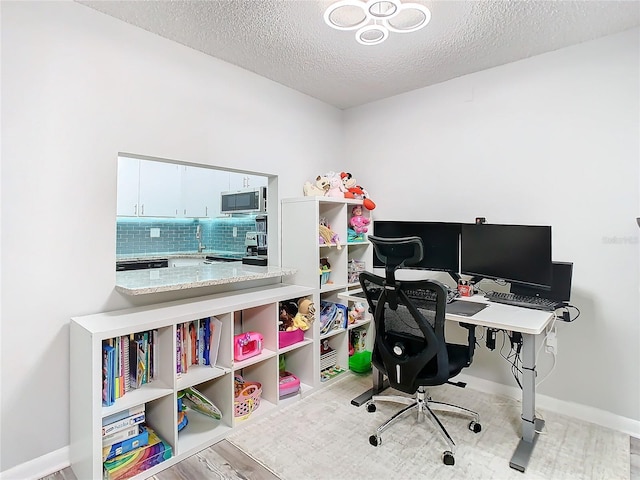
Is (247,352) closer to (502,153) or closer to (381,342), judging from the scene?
(381,342)

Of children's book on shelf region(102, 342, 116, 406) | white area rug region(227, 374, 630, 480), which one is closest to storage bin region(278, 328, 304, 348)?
white area rug region(227, 374, 630, 480)

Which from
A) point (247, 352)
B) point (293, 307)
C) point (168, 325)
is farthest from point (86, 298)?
point (293, 307)

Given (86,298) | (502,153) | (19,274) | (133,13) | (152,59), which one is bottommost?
(86,298)

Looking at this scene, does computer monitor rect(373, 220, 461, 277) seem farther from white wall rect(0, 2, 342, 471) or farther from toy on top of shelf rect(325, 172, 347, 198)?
white wall rect(0, 2, 342, 471)

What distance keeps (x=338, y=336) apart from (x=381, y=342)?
108 centimetres

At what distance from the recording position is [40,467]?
6.07ft

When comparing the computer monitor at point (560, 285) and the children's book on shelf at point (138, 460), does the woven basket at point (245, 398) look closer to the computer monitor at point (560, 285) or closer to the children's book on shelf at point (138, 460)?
the children's book on shelf at point (138, 460)

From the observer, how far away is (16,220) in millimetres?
1782

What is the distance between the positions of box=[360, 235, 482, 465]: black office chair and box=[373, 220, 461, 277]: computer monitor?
0.68 m

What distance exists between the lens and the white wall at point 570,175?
2254mm

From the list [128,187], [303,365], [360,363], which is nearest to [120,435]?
[303,365]

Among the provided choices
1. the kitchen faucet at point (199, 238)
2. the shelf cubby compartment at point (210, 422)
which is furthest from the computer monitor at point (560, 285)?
the kitchen faucet at point (199, 238)

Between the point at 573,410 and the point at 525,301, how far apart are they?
2.86 ft

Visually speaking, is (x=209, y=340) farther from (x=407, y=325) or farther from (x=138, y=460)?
(x=407, y=325)
